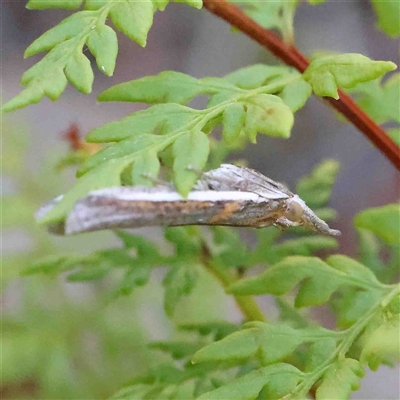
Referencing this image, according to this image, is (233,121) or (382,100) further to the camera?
(382,100)

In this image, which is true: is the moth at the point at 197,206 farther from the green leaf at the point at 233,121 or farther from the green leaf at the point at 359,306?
the green leaf at the point at 359,306

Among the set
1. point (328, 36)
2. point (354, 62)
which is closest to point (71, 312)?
point (354, 62)

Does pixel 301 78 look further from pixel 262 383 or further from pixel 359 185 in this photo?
pixel 359 185

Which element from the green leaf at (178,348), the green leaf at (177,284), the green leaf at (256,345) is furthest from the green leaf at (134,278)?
the green leaf at (256,345)

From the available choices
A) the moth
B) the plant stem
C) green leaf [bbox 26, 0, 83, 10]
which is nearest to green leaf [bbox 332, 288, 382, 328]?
the moth

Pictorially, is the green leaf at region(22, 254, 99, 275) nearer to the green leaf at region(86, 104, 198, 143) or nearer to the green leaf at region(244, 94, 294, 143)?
the green leaf at region(86, 104, 198, 143)

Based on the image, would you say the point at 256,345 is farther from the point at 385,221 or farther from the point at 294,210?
the point at 385,221

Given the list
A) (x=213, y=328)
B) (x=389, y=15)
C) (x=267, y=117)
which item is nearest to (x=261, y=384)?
(x=267, y=117)
